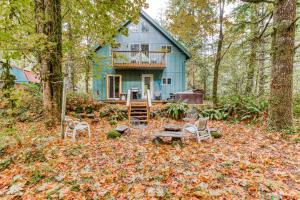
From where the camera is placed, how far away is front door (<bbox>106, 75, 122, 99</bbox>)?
14727 mm

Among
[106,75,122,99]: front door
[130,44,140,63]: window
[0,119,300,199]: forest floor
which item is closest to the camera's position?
[0,119,300,199]: forest floor

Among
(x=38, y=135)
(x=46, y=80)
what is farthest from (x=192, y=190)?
(x=46, y=80)

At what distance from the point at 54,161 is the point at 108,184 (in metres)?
1.59

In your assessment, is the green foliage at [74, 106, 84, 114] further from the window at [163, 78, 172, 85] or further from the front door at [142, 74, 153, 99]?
the window at [163, 78, 172, 85]

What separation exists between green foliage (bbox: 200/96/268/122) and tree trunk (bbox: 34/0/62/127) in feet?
21.6

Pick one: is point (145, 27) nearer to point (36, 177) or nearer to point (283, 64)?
point (283, 64)

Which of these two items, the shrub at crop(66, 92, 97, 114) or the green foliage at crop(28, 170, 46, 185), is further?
the shrub at crop(66, 92, 97, 114)

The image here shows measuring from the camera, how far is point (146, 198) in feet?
8.46

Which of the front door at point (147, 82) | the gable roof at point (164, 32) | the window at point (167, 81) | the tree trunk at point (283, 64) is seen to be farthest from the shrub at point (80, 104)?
the tree trunk at point (283, 64)

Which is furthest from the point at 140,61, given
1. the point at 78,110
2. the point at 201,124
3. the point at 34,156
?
the point at 34,156

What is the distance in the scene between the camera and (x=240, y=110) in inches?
329

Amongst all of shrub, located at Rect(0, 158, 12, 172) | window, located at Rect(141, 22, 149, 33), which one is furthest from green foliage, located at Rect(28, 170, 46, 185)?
window, located at Rect(141, 22, 149, 33)

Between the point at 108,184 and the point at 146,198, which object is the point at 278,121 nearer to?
the point at 146,198

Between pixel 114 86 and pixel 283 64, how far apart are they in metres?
11.8
